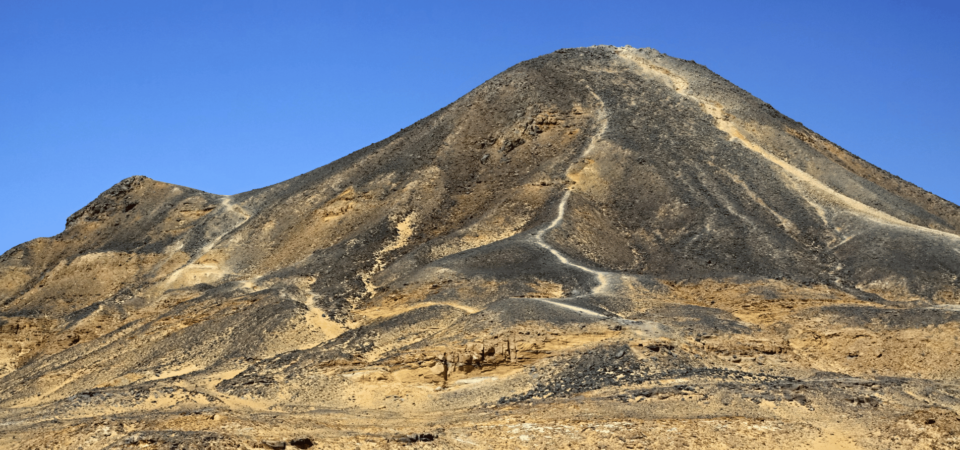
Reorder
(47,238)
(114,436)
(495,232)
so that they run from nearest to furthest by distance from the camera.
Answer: (114,436), (495,232), (47,238)

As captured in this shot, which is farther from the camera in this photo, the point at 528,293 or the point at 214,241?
the point at 214,241

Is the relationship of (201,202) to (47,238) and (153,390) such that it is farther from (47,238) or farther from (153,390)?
(153,390)

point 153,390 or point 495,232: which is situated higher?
point 495,232

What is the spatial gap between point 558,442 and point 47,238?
4998 cm

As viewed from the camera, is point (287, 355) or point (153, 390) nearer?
point (153, 390)

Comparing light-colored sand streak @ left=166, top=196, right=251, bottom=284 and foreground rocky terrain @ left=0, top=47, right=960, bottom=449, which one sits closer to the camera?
foreground rocky terrain @ left=0, top=47, right=960, bottom=449

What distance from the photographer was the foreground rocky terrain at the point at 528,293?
23.7m

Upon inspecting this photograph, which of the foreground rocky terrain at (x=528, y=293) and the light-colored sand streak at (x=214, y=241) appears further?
the light-colored sand streak at (x=214, y=241)

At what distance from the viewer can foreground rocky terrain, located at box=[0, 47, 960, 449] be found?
23.7 meters

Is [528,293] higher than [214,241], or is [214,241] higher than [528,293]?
[214,241]

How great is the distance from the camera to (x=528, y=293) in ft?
120

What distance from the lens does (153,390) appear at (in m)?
26.8

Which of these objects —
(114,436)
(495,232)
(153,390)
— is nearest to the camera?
(114,436)

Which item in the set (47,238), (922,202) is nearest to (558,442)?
(922,202)
